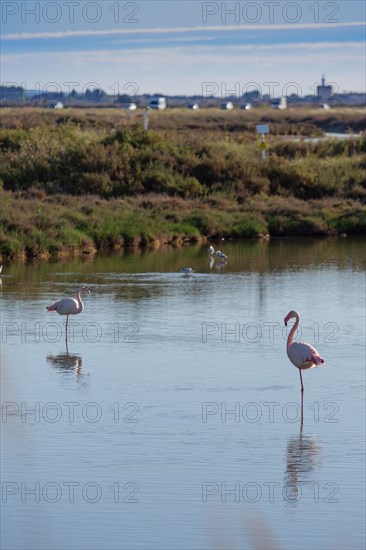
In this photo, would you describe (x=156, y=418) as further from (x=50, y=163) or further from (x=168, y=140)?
(x=168, y=140)

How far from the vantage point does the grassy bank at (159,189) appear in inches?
1065

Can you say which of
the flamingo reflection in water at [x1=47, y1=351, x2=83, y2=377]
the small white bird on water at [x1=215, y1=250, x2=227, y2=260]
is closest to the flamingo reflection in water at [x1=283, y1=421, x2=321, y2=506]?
the flamingo reflection in water at [x1=47, y1=351, x2=83, y2=377]

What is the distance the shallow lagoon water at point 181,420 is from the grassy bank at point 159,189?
6.59 metres

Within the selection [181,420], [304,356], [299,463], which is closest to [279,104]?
[304,356]

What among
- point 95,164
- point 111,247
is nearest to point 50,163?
point 95,164

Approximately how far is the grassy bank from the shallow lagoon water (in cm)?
659

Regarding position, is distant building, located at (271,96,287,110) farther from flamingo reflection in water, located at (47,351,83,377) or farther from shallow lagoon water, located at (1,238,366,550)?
flamingo reflection in water, located at (47,351,83,377)

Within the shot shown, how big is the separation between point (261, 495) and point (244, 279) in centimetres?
1256

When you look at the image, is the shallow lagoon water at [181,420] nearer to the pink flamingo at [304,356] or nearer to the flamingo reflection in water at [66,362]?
the flamingo reflection in water at [66,362]

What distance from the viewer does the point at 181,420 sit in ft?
37.0

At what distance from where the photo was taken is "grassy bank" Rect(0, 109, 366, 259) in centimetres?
2705

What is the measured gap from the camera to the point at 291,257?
25.4 m

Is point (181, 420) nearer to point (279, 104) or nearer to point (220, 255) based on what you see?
point (220, 255)

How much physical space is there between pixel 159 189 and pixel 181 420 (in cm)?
2218
